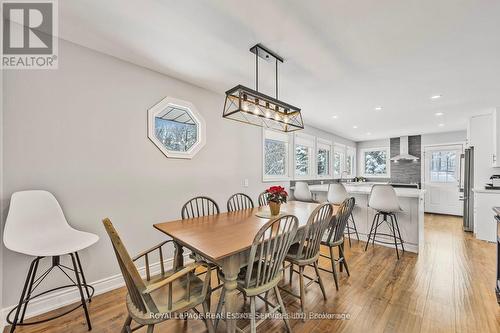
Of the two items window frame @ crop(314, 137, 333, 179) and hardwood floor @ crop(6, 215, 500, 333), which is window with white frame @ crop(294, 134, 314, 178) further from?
hardwood floor @ crop(6, 215, 500, 333)

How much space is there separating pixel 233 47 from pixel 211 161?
1.64 metres

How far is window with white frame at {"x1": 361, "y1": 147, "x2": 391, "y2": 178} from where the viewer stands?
24.5 feet

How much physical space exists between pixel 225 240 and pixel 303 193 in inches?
114

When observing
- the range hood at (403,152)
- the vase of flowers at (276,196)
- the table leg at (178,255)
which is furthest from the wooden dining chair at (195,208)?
the range hood at (403,152)

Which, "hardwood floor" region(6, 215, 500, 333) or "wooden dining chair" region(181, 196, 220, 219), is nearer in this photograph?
"hardwood floor" region(6, 215, 500, 333)

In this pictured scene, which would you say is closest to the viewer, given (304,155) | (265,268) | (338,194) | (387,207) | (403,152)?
(265,268)

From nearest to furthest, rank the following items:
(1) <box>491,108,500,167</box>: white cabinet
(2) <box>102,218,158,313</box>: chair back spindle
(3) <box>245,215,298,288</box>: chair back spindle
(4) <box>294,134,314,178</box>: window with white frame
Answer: (2) <box>102,218,158,313</box>: chair back spindle, (3) <box>245,215,298,288</box>: chair back spindle, (1) <box>491,108,500,167</box>: white cabinet, (4) <box>294,134,314,178</box>: window with white frame

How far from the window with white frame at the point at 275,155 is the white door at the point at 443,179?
4.83 meters

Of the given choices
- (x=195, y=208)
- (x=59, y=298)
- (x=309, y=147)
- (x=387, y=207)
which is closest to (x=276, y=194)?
(x=195, y=208)

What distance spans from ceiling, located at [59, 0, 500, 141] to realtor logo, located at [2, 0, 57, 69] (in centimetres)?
11

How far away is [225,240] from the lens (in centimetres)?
155

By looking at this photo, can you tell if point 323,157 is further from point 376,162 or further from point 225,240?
point 225,240

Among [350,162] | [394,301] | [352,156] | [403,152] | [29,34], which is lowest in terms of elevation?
[394,301]

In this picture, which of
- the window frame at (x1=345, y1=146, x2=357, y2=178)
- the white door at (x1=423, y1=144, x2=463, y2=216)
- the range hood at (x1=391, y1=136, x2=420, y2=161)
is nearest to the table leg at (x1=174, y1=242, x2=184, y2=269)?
the window frame at (x1=345, y1=146, x2=357, y2=178)
